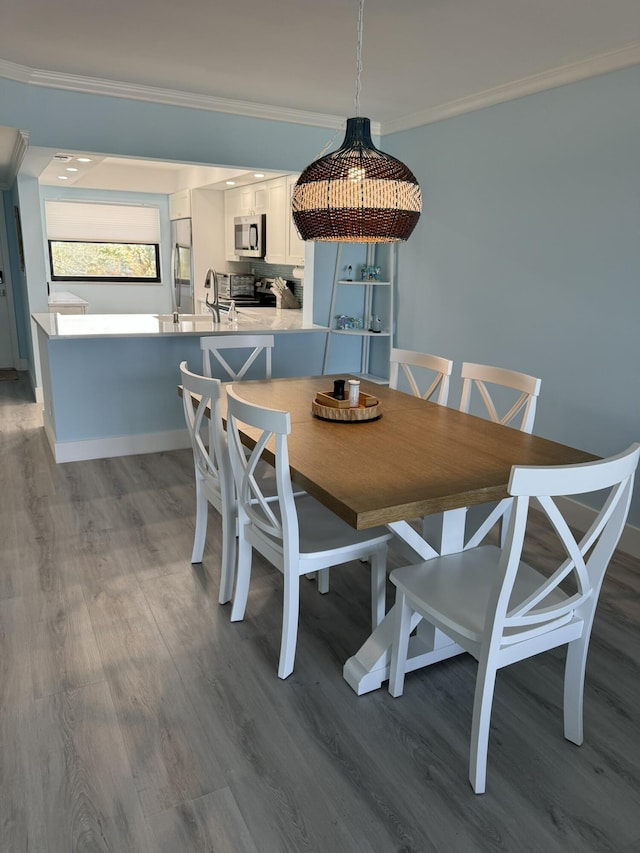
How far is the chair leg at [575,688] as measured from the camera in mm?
1852

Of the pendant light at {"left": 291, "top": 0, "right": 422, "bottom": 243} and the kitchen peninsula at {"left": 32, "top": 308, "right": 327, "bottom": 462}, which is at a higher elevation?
the pendant light at {"left": 291, "top": 0, "right": 422, "bottom": 243}

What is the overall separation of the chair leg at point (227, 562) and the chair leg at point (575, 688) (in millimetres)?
1331

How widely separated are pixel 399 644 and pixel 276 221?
187 inches

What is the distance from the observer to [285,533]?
2014 mm

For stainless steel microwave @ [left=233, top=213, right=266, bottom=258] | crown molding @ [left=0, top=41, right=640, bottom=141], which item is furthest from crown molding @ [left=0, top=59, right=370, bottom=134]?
stainless steel microwave @ [left=233, top=213, right=266, bottom=258]

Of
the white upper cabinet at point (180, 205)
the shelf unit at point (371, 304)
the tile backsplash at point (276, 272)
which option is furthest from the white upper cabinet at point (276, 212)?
the white upper cabinet at point (180, 205)

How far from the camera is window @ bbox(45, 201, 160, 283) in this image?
7.63 m

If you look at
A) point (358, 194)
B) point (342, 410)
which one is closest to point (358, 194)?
point (358, 194)

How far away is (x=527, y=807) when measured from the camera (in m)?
1.66

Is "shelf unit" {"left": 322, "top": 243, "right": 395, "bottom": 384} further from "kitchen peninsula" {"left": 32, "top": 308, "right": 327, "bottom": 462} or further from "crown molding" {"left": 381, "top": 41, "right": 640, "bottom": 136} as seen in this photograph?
"crown molding" {"left": 381, "top": 41, "right": 640, "bottom": 136}

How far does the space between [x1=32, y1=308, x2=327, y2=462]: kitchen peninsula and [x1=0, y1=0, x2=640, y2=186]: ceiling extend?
1.53 meters

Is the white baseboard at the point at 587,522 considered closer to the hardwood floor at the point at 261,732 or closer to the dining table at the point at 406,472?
the hardwood floor at the point at 261,732

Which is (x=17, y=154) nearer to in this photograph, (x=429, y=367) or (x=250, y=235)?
(x=250, y=235)

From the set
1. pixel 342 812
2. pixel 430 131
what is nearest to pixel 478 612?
pixel 342 812
